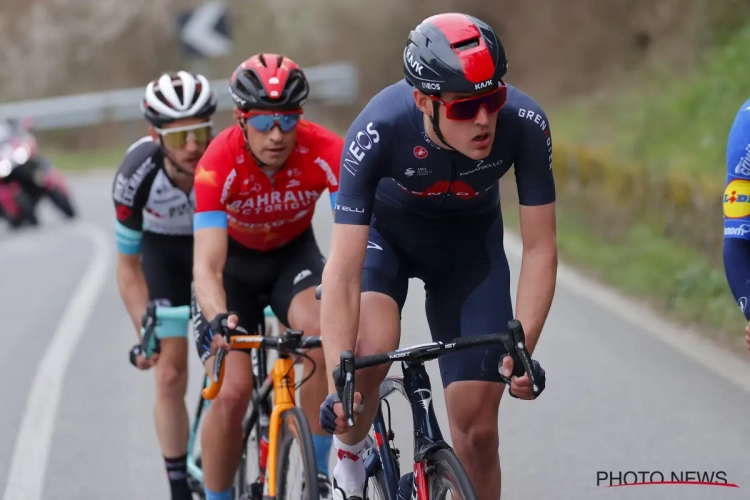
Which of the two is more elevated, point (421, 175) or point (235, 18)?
point (235, 18)

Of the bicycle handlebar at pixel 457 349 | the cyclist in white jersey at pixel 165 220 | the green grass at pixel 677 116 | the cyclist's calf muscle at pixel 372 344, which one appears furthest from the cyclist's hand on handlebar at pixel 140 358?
the green grass at pixel 677 116

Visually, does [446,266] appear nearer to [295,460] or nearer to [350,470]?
[350,470]

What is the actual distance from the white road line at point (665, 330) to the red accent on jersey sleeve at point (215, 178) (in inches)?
137

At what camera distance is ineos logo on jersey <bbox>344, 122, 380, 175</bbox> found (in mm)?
4316

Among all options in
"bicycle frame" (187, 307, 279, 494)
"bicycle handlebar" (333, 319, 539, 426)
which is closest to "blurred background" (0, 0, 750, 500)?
"bicycle frame" (187, 307, 279, 494)

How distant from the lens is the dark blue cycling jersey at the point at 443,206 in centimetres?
433

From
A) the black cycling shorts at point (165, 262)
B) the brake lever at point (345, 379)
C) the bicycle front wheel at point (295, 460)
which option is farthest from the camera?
the black cycling shorts at point (165, 262)

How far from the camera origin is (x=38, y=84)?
124 ft

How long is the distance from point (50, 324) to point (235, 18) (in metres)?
25.5

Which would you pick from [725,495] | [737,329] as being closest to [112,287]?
[737,329]

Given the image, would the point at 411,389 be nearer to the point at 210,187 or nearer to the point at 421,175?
the point at 421,175

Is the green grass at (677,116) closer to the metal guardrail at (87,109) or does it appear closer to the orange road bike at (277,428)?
the orange road bike at (277,428)

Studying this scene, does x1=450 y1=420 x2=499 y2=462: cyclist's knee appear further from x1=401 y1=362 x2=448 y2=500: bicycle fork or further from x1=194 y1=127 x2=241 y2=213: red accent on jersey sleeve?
x1=194 y1=127 x2=241 y2=213: red accent on jersey sleeve

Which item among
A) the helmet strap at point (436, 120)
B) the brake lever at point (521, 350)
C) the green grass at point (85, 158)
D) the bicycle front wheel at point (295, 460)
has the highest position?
the green grass at point (85, 158)
